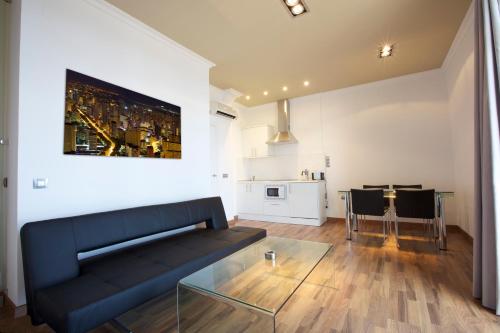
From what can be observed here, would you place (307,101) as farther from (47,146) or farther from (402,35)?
(47,146)

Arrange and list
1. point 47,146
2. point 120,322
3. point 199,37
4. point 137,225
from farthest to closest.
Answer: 1. point 199,37
2. point 137,225
3. point 47,146
4. point 120,322

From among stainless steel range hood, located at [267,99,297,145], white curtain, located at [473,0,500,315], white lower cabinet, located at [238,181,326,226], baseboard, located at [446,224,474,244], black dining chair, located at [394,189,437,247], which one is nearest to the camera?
white curtain, located at [473,0,500,315]

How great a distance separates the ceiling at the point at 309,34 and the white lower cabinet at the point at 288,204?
2.26 metres

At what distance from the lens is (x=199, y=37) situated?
3.14m

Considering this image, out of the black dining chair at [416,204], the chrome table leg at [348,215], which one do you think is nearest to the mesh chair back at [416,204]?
the black dining chair at [416,204]

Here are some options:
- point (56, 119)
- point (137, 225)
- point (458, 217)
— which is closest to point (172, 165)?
point (137, 225)

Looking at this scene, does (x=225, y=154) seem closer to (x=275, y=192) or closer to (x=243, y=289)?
(x=275, y=192)

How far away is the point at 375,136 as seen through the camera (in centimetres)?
488

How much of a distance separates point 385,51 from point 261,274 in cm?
378

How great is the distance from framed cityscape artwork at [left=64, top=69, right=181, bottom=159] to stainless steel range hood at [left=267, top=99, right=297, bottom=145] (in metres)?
2.99

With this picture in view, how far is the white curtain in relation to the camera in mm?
1739

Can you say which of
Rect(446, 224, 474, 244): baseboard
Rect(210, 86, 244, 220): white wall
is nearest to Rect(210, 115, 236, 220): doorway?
Rect(210, 86, 244, 220): white wall

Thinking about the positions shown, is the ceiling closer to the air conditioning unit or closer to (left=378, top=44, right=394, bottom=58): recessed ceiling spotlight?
(left=378, top=44, right=394, bottom=58): recessed ceiling spotlight

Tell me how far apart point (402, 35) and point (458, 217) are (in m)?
3.22
